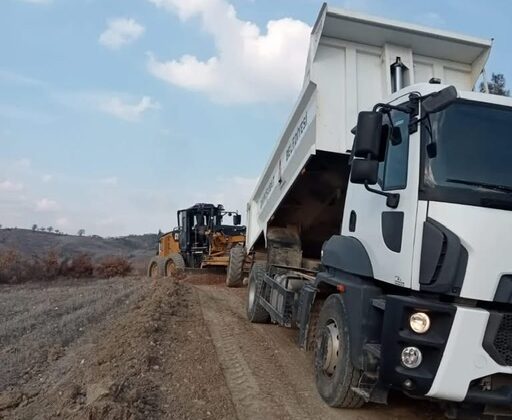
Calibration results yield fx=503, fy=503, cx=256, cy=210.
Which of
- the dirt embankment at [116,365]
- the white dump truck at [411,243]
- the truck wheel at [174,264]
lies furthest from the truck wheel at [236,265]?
the white dump truck at [411,243]

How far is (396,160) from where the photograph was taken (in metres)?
4.14

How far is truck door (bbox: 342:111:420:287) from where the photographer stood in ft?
12.5

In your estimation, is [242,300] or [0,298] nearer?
[242,300]

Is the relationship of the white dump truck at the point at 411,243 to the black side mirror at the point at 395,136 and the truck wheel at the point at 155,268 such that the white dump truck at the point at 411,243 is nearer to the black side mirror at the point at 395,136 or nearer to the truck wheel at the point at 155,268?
the black side mirror at the point at 395,136

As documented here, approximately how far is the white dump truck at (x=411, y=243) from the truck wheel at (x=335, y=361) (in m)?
0.01

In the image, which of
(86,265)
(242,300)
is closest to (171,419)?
(242,300)

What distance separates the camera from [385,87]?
6.10m

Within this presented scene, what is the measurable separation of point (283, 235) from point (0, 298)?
1007 centimetres

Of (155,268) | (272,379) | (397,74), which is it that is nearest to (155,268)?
(155,268)

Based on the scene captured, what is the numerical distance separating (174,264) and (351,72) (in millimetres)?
13560

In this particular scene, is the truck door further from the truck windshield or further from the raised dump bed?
the raised dump bed

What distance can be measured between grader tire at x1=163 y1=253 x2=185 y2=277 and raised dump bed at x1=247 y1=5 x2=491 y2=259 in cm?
1187

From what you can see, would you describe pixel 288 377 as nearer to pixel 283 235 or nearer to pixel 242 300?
pixel 283 235

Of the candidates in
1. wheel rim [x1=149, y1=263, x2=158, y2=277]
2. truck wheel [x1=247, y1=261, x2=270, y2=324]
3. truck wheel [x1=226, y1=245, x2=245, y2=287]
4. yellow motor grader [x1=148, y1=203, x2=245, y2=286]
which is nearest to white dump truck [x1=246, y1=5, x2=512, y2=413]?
truck wheel [x1=247, y1=261, x2=270, y2=324]
